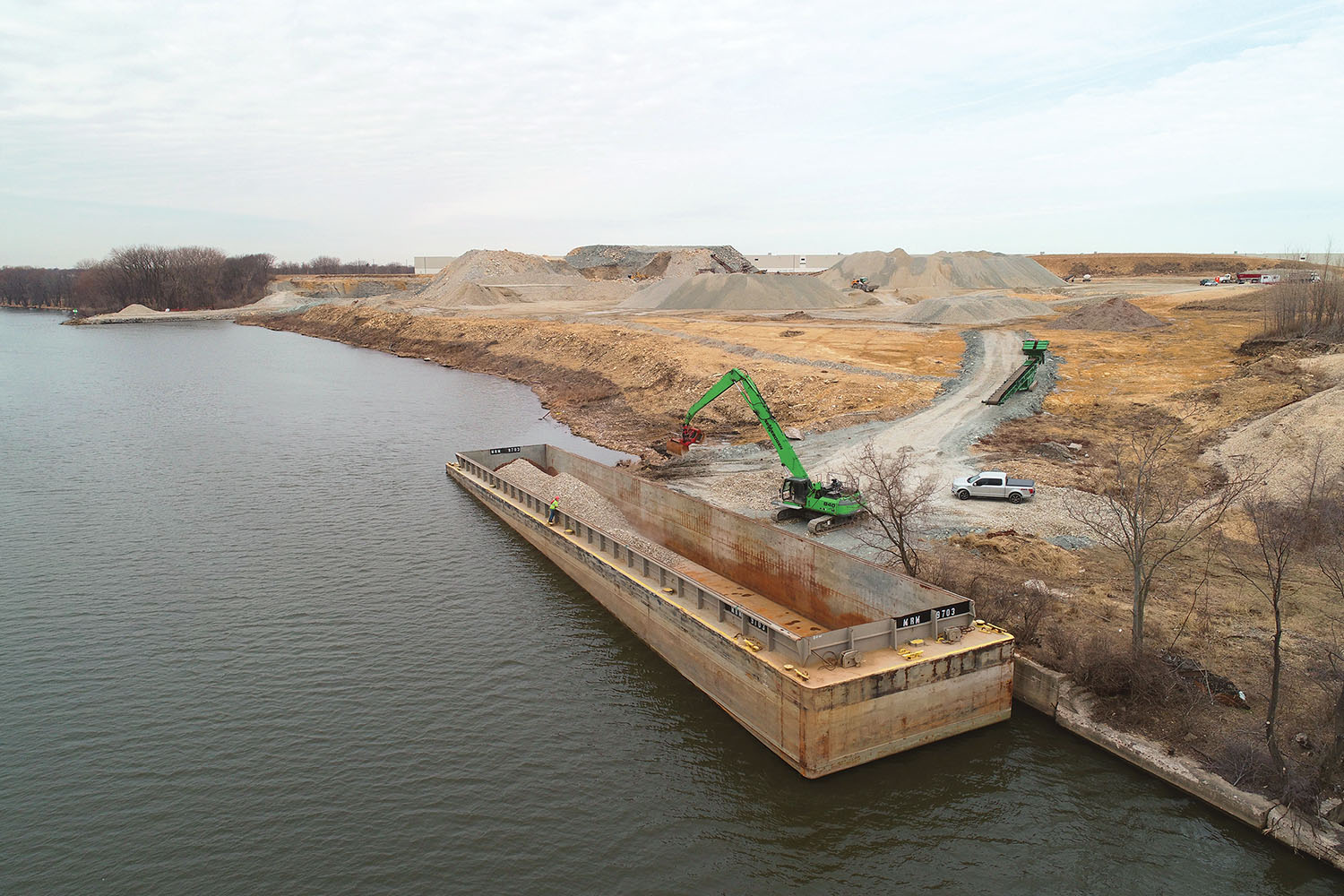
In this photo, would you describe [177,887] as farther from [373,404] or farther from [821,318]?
[821,318]

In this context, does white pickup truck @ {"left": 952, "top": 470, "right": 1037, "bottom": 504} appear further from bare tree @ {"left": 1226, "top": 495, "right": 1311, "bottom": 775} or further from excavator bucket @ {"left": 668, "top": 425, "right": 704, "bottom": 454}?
excavator bucket @ {"left": 668, "top": 425, "right": 704, "bottom": 454}

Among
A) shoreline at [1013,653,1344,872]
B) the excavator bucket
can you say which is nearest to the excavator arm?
the excavator bucket

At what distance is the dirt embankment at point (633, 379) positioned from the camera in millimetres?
41531

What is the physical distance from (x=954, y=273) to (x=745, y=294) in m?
38.6

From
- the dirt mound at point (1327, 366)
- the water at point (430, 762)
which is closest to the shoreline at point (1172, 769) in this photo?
the water at point (430, 762)

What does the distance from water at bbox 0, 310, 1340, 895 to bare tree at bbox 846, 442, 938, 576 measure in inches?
203

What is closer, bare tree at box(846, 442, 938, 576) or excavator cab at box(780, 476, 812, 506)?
bare tree at box(846, 442, 938, 576)

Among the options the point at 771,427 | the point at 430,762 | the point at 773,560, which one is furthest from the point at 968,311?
the point at 430,762

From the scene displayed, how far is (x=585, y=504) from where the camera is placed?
2872 centimetres

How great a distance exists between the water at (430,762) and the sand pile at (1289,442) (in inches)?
638

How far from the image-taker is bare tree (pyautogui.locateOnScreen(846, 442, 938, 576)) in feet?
64.7

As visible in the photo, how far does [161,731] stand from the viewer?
16.4 meters

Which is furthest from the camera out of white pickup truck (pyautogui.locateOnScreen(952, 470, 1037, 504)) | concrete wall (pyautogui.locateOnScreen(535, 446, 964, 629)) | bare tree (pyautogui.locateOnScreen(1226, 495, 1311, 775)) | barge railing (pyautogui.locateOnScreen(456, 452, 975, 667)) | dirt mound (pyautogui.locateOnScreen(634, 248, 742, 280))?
dirt mound (pyautogui.locateOnScreen(634, 248, 742, 280))

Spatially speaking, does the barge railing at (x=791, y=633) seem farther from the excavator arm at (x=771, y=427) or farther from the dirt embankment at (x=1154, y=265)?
the dirt embankment at (x=1154, y=265)
